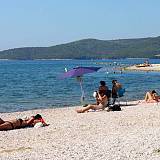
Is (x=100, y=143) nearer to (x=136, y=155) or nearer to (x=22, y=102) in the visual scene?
(x=136, y=155)

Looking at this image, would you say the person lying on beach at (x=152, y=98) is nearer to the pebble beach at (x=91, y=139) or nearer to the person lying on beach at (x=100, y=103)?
the person lying on beach at (x=100, y=103)

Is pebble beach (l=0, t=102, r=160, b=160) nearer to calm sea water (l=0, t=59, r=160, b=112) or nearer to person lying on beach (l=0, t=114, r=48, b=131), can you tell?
person lying on beach (l=0, t=114, r=48, b=131)

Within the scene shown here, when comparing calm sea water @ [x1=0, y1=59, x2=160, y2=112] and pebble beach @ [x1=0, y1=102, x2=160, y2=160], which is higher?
pebble beach @ [x1=0, y1=102, x2=160, y2=160]

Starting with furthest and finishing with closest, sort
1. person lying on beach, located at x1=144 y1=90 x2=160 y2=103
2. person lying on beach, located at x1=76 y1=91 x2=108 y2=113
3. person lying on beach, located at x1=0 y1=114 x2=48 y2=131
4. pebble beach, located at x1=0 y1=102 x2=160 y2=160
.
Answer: person lying on beach, located at x1=144 y1=90 x2=160 y2=103 < person lying on beach, located at x1=76 y1=91 x2=108 y2=113 < person lying on beach, located at x1=0 y1=114 x2=48 y2=131 < pebble beach, located at x1=0 y1=102 x2=160 y2=160

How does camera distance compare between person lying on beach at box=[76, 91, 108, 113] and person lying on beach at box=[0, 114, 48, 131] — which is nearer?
person lying on beach at box=[0, 114, 48, 131]

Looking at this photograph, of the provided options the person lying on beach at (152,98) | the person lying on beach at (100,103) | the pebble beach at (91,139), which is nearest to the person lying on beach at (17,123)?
the pebble beach at (91,139)

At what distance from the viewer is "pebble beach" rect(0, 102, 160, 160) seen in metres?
11.2

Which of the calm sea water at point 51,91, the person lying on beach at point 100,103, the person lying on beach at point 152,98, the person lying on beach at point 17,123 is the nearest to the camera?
the person lying on beach at point 17,123

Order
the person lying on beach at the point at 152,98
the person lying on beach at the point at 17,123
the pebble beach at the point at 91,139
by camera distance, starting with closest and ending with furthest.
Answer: the pebble beach at the point at 91,139 < the person lying on beach at the point at 17,123 < the person lying on beach at the point at 152,98

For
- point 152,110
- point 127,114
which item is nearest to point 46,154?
point 127,114

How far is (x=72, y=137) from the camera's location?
1445 centimetres

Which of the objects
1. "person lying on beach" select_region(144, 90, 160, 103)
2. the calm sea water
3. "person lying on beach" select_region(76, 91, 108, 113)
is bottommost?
the calm sea water

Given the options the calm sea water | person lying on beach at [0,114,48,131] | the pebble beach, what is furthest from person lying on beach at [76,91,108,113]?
the calm sea water

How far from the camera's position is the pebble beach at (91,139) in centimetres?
1123
